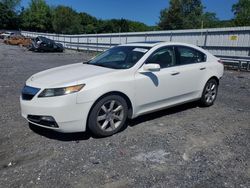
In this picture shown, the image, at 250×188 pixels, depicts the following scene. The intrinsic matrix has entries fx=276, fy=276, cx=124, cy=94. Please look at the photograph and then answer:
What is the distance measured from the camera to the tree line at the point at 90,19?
56844mm

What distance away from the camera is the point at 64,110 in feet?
13.8

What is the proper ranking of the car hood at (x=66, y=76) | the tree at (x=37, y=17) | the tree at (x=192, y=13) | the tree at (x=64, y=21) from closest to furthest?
the car hood at (x=66, y=76)
the tree at (x=192, y=13)
the tree at (x=64, y=21)
the tree at (x=37, y=17)

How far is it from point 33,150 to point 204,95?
4.07 metres

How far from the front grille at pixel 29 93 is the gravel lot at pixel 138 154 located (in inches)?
28.5

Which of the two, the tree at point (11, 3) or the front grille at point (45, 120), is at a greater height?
the tree at point (11, 3)

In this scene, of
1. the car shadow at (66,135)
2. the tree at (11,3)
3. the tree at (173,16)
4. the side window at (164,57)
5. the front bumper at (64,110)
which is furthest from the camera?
the tree at (11,3)

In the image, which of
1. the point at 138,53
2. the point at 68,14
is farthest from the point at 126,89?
the point at 68,14

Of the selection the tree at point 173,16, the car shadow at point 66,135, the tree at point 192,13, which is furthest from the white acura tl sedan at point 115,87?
the tree at point 192,13

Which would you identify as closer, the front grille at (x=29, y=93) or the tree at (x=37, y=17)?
the front grille at (x=29, y=93)

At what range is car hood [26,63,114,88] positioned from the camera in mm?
4363

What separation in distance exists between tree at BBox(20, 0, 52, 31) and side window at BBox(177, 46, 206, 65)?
273ft

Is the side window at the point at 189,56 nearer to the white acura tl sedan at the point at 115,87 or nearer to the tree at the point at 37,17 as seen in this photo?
the white acura tl sedan at the point at 115,87

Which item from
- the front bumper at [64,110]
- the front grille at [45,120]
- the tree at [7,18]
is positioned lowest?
the front grille at [45,120]

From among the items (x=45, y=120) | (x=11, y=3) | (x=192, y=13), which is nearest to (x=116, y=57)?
(x=45, y=120)
